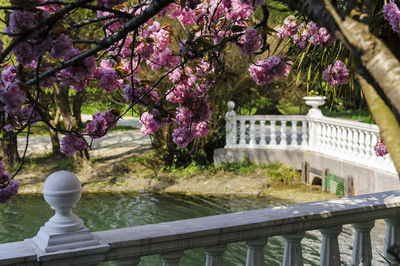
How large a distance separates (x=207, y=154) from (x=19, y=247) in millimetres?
10482

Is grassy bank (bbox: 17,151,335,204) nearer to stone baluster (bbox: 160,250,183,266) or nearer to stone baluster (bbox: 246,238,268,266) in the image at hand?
stone baluster (bbox: 246,238,268,266)

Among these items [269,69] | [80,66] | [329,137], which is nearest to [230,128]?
[329,137]

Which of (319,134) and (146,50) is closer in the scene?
(146,50)

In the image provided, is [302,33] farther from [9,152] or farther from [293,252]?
[9,152]

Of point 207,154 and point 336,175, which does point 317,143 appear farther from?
point 207,154

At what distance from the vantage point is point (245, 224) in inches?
104

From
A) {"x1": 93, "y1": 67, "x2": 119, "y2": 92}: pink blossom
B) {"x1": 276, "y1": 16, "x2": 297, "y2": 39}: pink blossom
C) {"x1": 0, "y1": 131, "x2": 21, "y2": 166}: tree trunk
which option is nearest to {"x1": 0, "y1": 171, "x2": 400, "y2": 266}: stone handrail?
{"x1": 93, "y1": 67, "x2": 119, "y2": 92}: pink blossom

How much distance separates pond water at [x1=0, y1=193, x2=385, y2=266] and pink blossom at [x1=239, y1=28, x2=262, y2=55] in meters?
4.32

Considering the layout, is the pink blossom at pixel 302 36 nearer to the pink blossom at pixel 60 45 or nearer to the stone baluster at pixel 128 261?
the stone baluster at pixel 128 261

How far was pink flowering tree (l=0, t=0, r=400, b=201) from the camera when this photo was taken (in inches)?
60.5

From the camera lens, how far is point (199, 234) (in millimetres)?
2535

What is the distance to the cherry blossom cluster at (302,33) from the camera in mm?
3484

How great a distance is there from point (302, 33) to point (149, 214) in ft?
19.9

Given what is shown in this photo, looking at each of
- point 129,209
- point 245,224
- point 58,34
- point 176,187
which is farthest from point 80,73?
point 176,187
